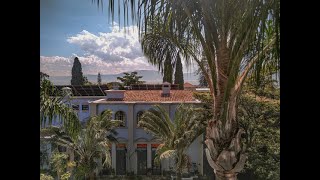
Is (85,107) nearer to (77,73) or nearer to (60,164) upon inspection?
(60,164)

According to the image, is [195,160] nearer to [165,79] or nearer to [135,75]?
[135,75]

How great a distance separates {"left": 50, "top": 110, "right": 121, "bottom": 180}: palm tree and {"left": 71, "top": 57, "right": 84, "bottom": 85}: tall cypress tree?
29.6 feet

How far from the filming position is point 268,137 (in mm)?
11211

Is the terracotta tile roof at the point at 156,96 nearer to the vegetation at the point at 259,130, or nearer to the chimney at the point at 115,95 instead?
the chimney at the point at 115,95

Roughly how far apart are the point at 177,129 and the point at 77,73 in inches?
447

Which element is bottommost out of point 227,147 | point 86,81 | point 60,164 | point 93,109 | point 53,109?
point 60,164

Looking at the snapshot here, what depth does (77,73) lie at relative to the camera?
800 inches

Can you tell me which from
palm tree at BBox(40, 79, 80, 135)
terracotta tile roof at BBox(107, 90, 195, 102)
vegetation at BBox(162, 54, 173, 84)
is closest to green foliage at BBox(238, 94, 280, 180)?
terracotta tile roof at BBox(107, 90, 195, 102)

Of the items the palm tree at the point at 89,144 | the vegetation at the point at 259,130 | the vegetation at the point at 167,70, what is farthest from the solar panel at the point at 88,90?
the vegetation at the point at 167,70

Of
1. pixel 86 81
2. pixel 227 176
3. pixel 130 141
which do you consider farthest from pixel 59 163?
pixel 86 81

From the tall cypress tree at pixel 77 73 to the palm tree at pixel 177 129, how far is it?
32.1 ft

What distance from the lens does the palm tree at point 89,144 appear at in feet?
36.4
